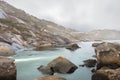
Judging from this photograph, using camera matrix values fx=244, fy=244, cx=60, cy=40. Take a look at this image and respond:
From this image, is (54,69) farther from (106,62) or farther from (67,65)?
(106,62)

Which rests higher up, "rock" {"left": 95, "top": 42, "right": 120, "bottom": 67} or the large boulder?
"rock" {"left": 95, "top": 42, "right": 120, "bottom": 67}

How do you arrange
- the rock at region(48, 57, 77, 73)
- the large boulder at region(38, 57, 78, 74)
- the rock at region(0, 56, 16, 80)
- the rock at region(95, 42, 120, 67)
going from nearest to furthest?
1. the rock at region(0, 56, 16, 80)
2. the rock at region(95, 42, 120, 67)
3. the large boulder at region(38, 57, 78, 74)
4. the rock at region(48, 57, 77, 73)

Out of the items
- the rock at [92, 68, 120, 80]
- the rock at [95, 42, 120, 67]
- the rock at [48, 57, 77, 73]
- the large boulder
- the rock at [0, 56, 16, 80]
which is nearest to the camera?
the rock at [92, 68, 120, 80]

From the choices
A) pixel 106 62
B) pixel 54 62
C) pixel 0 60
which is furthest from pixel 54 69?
pixel 0 60

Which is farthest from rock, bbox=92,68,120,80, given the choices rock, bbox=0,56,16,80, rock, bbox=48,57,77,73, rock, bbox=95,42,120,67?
rock, bbox=0,56,16,80

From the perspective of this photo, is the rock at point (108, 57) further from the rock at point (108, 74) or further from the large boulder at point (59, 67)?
the rock at point (108, 74)

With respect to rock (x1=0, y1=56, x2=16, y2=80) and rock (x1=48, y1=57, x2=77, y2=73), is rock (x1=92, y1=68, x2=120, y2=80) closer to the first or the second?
rock (x1=48, y1=57, x2=77, y2=73)

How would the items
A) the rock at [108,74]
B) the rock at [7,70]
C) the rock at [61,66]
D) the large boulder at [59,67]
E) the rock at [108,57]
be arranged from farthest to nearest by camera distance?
the rock at [61,66]
the large boulder at [59,67]
the rock at [108,57]
the rock at [7,70]
the rock at [108,74]

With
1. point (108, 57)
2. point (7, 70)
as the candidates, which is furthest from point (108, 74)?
point (7, 70)

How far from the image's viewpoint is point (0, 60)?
32.6 meters

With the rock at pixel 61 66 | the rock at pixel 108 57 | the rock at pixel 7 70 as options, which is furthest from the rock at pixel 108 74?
the rock at pixel 7 70

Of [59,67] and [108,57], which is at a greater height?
[108,57]

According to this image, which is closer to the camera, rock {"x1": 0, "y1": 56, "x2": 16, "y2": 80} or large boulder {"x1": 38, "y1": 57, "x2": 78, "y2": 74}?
rock {"x1": 0, "y1": 56, "x2": 16, "y2": 80}

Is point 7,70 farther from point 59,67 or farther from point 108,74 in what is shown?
point 108,74
